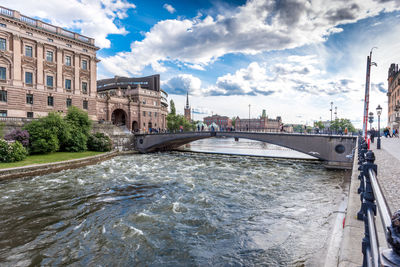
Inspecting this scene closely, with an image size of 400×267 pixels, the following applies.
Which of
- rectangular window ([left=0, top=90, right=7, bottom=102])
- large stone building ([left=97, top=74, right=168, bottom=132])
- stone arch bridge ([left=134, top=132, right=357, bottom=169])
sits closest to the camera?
stone arch bridge ([left=134, top=132, right=357, bottom=169])

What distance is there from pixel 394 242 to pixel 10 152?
102 feet

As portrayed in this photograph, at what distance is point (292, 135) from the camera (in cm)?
3131

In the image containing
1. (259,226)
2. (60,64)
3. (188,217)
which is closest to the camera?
(259,226)

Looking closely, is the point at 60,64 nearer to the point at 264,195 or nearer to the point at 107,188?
the point at 107,188

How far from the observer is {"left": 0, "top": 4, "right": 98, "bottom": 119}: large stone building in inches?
1391

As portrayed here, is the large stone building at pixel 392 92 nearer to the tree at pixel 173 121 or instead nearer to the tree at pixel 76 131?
the tree at pixel 173 121

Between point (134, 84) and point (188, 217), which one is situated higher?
point (134, 84)

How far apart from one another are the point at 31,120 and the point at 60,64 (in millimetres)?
14322

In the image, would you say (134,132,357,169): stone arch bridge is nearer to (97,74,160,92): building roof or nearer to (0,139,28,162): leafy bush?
(0,139,28,162): leafy bush

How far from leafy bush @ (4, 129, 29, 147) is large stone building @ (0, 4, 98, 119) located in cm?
1144

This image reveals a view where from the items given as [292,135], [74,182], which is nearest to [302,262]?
[74,182]

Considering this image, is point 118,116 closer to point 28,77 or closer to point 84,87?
point 84,87

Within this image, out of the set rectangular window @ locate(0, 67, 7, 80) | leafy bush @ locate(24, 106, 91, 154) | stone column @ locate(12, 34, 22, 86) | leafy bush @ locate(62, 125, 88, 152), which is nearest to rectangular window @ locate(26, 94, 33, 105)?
stone column @ locate(12, 34, 22, 86)

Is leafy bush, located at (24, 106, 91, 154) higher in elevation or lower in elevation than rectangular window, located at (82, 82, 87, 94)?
lower
